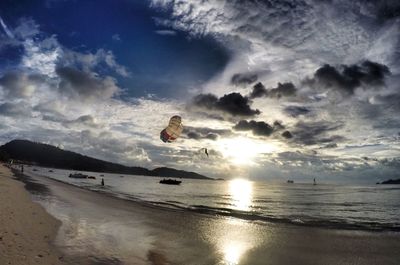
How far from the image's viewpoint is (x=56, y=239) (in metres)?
16.9

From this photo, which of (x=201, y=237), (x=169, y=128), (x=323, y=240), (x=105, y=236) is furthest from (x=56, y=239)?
(x=323, y=240)

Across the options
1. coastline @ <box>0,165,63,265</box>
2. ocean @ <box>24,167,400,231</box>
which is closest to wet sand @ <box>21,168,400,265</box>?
coastline @ <box>0,165,63,265</box>

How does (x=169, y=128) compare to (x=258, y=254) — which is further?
(x=169, y=128)

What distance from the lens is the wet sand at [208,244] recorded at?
15635 mm

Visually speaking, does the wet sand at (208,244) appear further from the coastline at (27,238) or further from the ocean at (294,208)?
the ocean at (294,208)

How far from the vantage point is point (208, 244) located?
19.6m

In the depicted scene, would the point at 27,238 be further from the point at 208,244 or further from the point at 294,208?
the point at 294,208

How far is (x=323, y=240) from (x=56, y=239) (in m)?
17.2

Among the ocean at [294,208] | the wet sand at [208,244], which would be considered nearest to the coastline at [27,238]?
the wet sand at [208,244]

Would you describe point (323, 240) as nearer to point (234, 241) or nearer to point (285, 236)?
point (285, 236)

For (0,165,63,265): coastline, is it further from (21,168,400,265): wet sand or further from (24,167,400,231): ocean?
(24,167,400,231): ocean

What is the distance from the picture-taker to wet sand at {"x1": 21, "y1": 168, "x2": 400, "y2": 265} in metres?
15.6

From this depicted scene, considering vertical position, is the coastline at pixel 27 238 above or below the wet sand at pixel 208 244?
above

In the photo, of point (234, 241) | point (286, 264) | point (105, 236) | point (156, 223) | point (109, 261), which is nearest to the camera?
point (109, 261)
